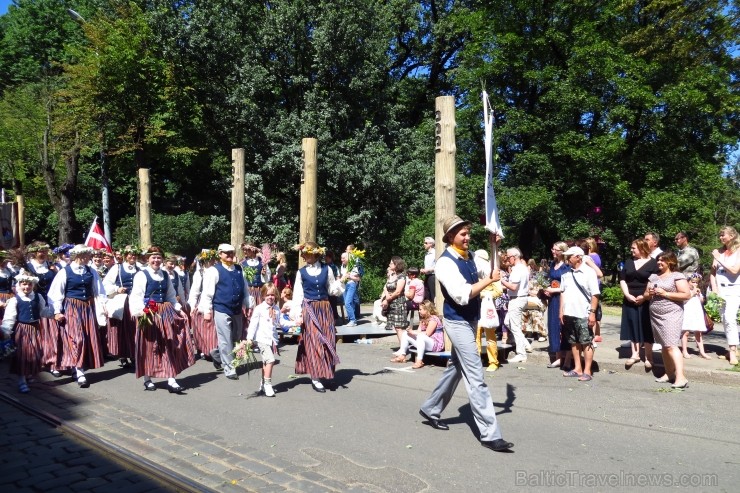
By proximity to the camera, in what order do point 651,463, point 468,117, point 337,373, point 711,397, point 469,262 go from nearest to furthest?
1. point 651,463
2. point 469,262
3. point 711,397
4. point 337,373
5. point 468,117

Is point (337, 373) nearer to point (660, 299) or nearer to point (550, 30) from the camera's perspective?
point (660, 299)

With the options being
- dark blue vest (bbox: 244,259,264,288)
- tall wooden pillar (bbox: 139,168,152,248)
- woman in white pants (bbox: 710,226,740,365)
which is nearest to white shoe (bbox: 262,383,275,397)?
dark blue vest (bbox: 244,259,264,288)

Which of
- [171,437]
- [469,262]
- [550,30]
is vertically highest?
[550,30]

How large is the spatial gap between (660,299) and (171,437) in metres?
6.09

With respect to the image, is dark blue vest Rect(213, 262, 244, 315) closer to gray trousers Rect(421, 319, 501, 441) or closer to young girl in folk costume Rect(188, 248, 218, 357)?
young girl in folk costume Rect(188, 248, 218, 357)

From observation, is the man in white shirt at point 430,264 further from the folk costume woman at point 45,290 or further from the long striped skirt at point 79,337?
the folk costume woman at point 45,290

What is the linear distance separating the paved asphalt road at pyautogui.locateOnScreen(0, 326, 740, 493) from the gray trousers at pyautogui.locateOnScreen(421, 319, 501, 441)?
244mm

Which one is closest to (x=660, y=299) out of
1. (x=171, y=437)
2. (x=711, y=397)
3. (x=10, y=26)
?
(x=711, y=397)

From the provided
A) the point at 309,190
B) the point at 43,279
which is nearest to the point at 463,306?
the point at 43,279

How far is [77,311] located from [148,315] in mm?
1528

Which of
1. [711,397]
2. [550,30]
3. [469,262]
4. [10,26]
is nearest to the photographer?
[469,262]

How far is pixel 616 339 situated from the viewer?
12414 mm

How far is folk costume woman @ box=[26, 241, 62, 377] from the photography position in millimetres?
9195

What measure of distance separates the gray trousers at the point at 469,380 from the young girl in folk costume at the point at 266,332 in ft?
8.46
